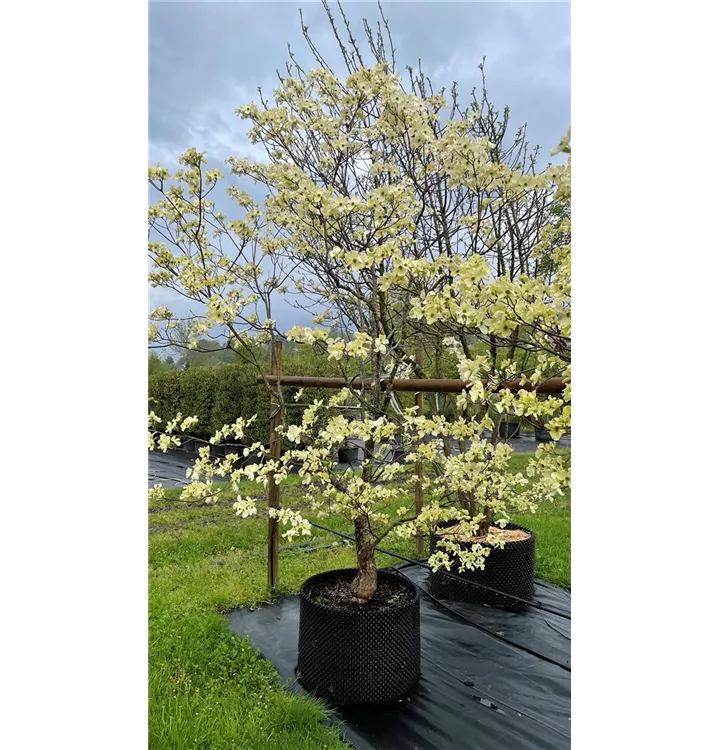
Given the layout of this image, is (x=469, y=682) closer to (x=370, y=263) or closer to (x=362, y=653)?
(x=362, y=653)

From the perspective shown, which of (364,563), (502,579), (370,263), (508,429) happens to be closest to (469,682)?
(364,563)

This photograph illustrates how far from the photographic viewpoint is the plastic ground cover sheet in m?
1.58

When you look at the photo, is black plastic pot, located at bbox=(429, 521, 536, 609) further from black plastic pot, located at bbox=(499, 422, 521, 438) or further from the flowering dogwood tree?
black plastic pot, located at bbox=(499, 422, 521, 438)

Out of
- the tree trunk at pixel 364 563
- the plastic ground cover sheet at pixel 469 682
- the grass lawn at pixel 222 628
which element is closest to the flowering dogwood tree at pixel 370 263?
the tree trunk at pixel 364 563

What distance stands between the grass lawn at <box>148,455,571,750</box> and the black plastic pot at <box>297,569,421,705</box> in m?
0.12

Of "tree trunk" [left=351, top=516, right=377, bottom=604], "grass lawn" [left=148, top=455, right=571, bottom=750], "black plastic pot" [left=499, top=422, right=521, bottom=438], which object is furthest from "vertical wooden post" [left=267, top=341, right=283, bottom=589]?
"black plastic pot" [left=499, top=422, right=521, bottom=438]

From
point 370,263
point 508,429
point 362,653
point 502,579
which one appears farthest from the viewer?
point 508,429

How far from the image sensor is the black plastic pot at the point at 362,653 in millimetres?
1762

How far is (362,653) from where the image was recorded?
5.79 feet

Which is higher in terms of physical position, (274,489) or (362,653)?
(274,489)

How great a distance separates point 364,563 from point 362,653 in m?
0.30

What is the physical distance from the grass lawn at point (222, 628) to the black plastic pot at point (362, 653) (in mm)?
124
